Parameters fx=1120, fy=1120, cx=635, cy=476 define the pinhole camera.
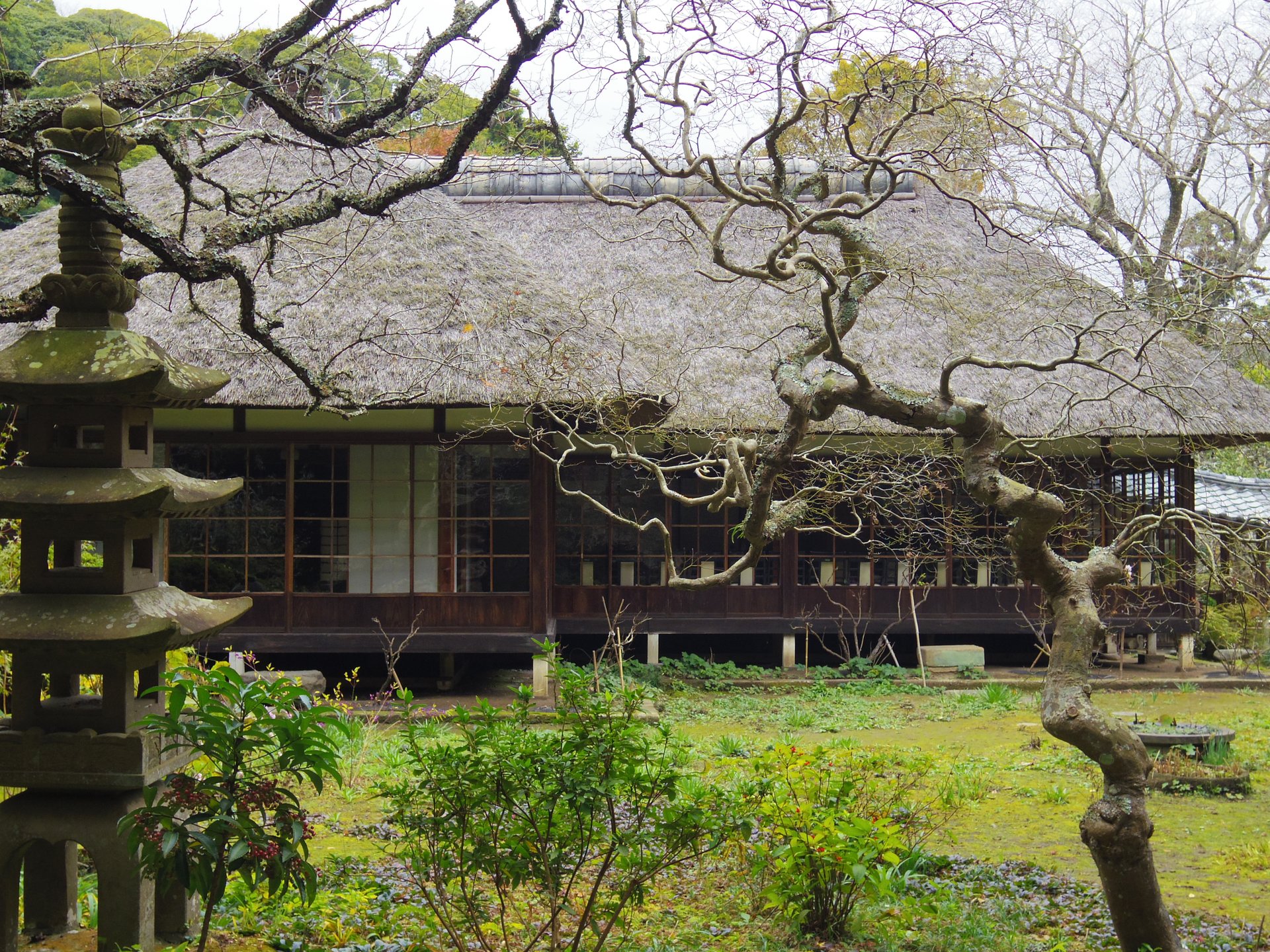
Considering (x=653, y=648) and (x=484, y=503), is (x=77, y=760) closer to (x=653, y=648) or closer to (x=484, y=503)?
(x=484, y=503)

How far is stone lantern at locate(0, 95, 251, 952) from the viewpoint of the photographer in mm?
4449

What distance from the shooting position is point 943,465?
12.0 meters

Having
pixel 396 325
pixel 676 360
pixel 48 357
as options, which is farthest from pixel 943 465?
pixel 48 357

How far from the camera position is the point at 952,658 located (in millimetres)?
13422

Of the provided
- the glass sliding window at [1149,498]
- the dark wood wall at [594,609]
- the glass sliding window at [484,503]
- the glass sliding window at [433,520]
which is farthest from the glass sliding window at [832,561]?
the glass sliding window at [433,520]

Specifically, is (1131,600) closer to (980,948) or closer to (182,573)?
(980,948)

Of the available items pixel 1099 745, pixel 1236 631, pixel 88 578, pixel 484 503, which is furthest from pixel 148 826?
pixel 1236 631

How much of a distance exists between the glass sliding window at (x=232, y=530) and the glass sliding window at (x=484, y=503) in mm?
1791

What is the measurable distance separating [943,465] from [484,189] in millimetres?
7789

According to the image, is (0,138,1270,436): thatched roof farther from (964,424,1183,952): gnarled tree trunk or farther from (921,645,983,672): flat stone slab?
(964,424,1183,952): gnarled tree trunk

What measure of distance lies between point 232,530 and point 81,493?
7476 millimetres

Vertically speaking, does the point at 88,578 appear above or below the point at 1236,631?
above

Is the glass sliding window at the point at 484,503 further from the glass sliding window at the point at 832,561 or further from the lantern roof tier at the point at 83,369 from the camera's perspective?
the lantern roof tier at the point at 83,369

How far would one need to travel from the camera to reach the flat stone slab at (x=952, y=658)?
1341 cm
